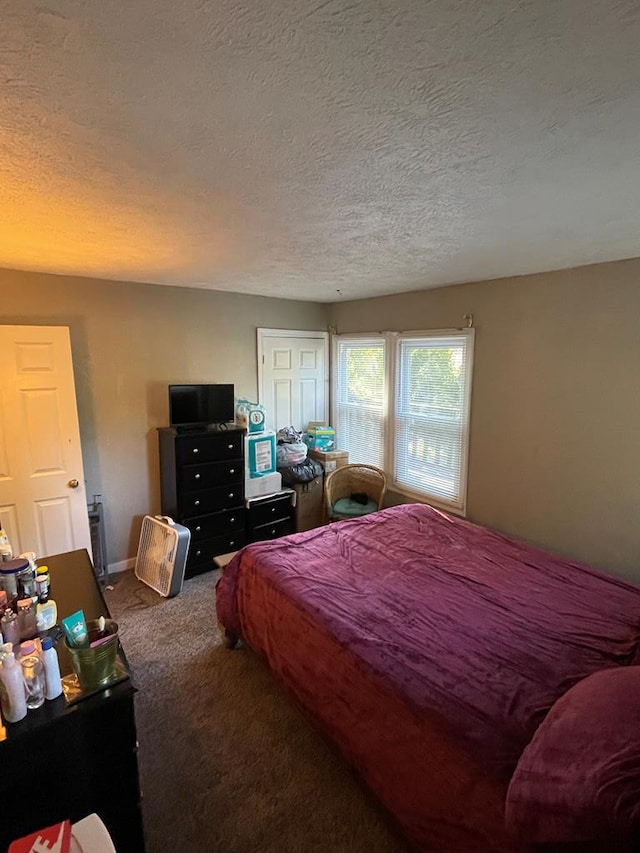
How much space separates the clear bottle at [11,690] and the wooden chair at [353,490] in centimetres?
315

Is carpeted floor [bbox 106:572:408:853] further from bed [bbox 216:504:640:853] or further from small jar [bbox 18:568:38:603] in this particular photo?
small jar [bbox 18:568:38:603]

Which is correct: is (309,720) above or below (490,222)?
below

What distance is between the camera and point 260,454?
404 cm

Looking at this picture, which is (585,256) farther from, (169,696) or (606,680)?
(169,696)

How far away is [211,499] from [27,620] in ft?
7.40

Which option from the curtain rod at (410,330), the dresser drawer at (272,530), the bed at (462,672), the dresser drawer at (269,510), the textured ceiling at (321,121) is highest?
the textured ceiling at (321,121)

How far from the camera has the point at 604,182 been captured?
1459mm

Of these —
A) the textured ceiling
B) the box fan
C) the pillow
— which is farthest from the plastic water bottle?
the box fan

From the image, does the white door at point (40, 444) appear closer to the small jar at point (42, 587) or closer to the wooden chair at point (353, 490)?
the small jar at point (42, 587)

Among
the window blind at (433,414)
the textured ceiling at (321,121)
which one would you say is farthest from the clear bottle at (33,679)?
the window blind at (433,414)

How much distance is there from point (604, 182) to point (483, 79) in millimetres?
816

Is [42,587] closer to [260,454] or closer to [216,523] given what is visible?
[216,523]

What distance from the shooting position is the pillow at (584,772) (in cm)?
94

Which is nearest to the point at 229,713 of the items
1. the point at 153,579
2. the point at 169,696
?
the point at 169,696
